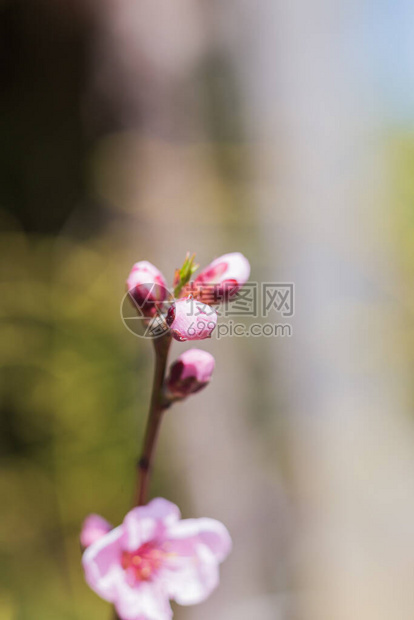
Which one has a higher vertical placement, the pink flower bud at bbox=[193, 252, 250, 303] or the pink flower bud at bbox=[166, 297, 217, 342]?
the pink flower bud at bbox=[193, 252, 250, 303]

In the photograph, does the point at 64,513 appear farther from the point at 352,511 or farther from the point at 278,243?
the point at 278,243

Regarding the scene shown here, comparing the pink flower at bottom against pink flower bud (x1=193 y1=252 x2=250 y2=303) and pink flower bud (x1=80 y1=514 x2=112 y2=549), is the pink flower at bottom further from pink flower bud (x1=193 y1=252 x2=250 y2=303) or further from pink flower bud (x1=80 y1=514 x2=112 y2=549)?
pink flower bud (x1=193 y1=252 x2=250 y2=303)

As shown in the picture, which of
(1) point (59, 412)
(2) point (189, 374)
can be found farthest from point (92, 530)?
(1) point (59, 412)

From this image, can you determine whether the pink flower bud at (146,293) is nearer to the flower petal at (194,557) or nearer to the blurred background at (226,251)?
the flower petal at (194,557)

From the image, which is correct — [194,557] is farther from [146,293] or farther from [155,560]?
[146,293]

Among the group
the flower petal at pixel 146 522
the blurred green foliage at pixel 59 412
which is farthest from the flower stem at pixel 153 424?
the blurred green foliage at pixel 59 412

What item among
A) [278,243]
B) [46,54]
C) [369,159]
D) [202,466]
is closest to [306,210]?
[278,243]

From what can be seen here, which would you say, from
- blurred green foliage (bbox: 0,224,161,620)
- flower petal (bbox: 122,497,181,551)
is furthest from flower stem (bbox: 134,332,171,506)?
blurred green foliage (bbox: 0,224,161,620)
